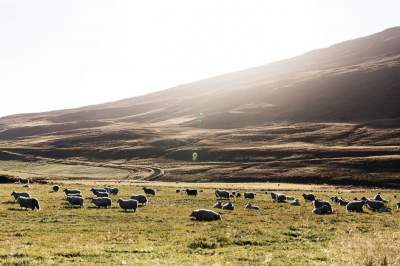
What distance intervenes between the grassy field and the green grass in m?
71.2

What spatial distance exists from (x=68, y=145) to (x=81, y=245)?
17123 centimetres

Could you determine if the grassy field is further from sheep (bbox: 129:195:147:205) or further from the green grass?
the green grass

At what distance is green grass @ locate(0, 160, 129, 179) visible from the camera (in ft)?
353

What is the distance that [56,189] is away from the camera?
57.4 m

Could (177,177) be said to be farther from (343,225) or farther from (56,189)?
(343,225)

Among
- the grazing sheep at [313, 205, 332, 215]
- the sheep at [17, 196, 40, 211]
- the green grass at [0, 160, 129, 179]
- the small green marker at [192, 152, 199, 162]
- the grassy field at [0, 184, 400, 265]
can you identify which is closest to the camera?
the grassy field at [0, 184, 400, 265]

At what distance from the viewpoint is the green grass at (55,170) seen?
107725 millimetres

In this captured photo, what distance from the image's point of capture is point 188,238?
23062 mm

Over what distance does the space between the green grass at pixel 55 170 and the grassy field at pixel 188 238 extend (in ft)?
234

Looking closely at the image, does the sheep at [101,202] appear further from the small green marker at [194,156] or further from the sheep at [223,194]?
the small green marker at [194,156]

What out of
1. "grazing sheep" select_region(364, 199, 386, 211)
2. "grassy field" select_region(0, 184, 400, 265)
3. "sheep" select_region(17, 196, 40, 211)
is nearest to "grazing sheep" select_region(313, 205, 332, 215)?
"grassy field" select_region(0, 184, 400, 265)

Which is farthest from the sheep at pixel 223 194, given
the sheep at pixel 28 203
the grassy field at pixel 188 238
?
the sheep at pixel 28 203

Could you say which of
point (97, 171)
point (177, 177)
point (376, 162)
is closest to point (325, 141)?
point (376, 162)

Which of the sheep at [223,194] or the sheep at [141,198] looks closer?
the sheep at [141,198]
